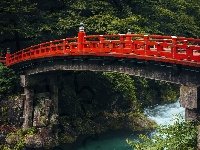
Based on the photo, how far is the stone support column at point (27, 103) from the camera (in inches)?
971

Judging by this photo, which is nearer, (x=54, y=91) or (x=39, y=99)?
(x=39, y=99)

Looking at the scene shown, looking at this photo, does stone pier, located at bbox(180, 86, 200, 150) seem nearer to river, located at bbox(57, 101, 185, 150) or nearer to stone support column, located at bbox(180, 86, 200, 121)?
stone support column, located at bbox(180, 86, 200, 121)

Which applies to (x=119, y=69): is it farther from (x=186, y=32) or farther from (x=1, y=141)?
(x=186, y=32)

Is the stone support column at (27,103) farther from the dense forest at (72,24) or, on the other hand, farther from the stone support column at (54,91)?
the stone support column at (54,91)

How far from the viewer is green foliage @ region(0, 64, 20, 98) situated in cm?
2477

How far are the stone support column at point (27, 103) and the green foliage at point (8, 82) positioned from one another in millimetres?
805

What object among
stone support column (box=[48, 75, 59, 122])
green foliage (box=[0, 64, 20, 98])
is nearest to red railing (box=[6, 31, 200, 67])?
green foliage (box=[0, 64, 20, 98])

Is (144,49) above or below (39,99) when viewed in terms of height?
above

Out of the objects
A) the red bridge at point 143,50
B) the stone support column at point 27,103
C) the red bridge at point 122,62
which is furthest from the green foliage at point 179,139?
the stone support column at point 27,103

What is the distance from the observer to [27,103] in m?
24.8

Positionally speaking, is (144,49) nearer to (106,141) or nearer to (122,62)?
(122,62)

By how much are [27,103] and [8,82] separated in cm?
249

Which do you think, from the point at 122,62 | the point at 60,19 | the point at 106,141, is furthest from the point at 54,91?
the point at 122,62

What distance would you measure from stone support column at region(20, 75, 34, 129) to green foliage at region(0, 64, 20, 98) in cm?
80
